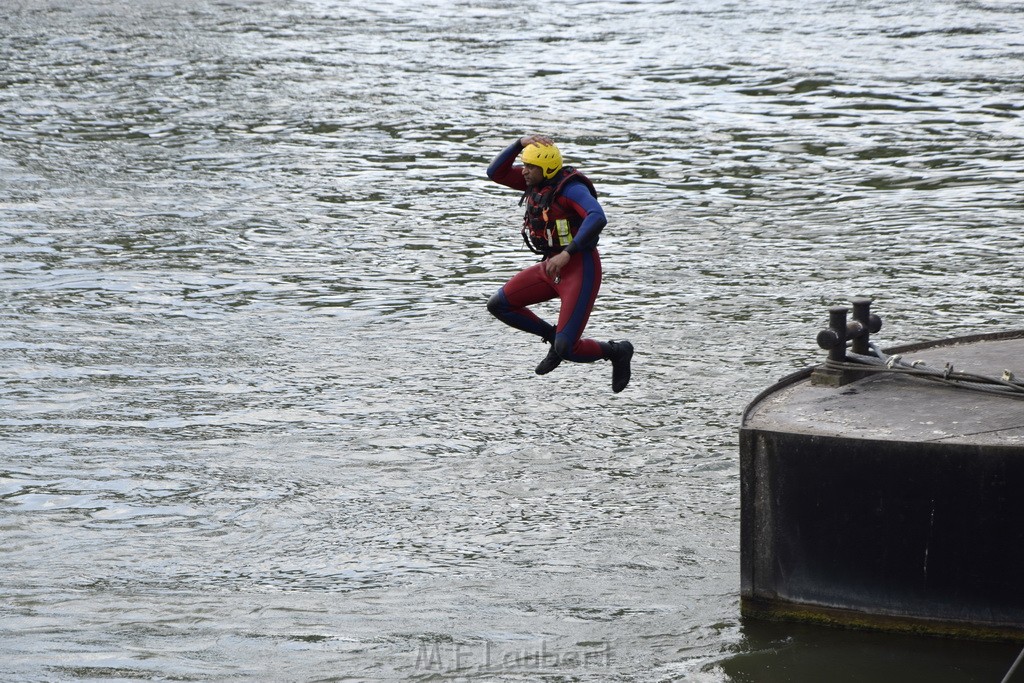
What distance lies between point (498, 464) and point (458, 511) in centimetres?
94

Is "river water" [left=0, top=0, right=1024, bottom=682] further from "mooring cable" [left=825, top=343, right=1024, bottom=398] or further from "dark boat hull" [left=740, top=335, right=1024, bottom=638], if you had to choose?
"mooring cable" [left=825, top=343, right=1024, bottom=398]

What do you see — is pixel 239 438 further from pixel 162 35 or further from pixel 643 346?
pixel 162 35

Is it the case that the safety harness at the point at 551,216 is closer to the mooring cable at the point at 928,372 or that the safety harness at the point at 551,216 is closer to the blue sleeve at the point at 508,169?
the blue sleeve at the point at 508,169

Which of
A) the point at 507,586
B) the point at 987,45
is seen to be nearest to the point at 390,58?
the point at 987,45

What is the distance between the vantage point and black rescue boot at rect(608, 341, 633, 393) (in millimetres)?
11555

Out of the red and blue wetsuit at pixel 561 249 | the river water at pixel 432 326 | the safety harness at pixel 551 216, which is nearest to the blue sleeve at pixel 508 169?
the red and blue wetsuit at pixel 561 249

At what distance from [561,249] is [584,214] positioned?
1.37 feet

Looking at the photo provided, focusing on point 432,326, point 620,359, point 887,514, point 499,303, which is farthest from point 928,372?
point 432,326

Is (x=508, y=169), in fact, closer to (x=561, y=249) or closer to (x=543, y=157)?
(x=543, y=157)

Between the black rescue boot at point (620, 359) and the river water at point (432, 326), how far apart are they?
0.57m

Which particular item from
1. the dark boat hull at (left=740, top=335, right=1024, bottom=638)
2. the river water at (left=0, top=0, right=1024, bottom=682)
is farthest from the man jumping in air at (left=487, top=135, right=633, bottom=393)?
the dark boat hull at (left=740, top=335, right=1024, bottom=638)

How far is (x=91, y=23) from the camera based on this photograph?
3581 centimetres

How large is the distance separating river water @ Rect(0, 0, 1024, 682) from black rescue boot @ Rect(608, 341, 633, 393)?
57 cm

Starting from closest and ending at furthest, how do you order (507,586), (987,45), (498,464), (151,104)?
(507,586)
(498,464)
(151,104)
(987,45)
